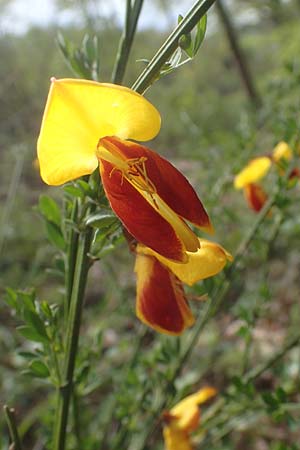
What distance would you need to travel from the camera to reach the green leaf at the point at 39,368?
52 cm

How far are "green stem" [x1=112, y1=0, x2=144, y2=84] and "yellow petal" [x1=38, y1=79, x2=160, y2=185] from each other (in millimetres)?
59

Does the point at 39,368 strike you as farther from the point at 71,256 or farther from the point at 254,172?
the point at 254,172

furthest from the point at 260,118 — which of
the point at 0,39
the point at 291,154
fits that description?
the point at 0,39

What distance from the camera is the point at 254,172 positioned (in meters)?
0.88

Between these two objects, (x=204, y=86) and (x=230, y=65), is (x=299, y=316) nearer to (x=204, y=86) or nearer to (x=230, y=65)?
(x=204, y=86)

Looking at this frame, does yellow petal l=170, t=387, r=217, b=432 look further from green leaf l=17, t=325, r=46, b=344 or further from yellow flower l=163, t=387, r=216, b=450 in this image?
green leaf l=17, t=325, r=46, b=344

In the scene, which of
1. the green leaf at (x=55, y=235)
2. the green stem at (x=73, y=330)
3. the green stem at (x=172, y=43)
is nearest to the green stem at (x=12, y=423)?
the green stem at (x=73, y=330)

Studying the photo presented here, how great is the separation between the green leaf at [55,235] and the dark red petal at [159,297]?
0.09 meters

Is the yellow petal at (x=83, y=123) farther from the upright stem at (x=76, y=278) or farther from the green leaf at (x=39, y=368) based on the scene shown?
the green leaf at (x=39, y=368)

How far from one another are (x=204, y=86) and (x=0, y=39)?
143 inches

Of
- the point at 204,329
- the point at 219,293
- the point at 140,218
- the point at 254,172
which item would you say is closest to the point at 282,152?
the point at 254,172

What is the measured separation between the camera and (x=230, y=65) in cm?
835

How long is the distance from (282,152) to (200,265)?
48 cm

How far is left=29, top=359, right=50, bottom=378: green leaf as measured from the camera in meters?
0.52
